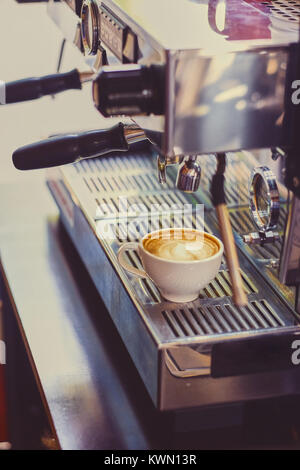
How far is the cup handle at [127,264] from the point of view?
43.2 inches

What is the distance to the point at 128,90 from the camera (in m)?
0.77

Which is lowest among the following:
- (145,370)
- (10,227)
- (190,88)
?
(10,227)

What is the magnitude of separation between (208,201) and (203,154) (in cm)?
66

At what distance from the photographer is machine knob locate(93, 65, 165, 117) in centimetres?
77

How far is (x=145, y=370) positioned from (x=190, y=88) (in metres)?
0.43

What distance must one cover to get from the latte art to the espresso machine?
0.06 m

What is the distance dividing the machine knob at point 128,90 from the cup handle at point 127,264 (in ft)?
1.20

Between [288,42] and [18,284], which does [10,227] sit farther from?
[288,42]

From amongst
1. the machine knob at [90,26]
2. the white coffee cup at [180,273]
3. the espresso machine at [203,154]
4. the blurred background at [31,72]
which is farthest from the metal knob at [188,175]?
the blurred background at [31,72]

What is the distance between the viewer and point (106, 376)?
1129mm

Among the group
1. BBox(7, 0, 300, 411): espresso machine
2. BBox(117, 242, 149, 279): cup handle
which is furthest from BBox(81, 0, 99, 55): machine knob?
BBox(117, 242, 149, 279): cup handle

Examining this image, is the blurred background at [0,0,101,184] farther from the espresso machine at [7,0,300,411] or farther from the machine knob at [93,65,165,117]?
the machine knob at [93,65,165,117]

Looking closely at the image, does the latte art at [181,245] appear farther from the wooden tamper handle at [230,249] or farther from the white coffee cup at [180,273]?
the wooden tamper handle at [230,249]
